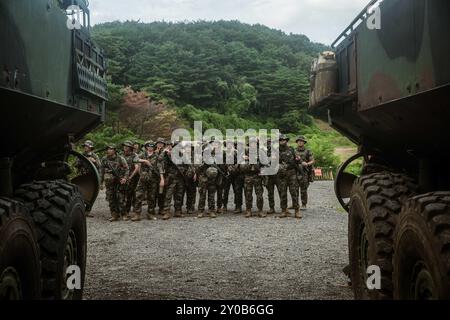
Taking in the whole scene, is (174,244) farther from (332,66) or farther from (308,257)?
(332,66)

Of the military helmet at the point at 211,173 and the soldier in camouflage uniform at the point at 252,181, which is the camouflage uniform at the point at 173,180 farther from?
the soldier in camouflage uniform at the point at 252,181

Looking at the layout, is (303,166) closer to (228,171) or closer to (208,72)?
(228,171)

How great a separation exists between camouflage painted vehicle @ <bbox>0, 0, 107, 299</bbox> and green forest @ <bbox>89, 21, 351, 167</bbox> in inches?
769

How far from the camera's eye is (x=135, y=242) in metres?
8.51

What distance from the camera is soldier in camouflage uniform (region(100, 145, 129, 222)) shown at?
11516 mm

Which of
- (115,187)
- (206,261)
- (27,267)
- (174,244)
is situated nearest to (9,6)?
(27,267)

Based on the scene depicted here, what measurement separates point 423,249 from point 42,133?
8.80ft

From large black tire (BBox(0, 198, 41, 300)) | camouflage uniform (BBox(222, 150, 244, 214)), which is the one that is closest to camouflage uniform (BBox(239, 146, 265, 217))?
camouflage uniform (BBox(222, 150, 244, 214))

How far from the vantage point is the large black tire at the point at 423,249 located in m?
2.25

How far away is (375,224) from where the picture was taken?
3469 millimetres

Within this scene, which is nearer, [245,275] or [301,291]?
[301,291]

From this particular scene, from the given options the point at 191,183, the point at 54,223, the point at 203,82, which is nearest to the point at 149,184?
the point at 191,183

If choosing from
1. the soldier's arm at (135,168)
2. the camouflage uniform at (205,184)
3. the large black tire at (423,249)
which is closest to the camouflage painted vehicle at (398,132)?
the large black tire at (423,249)
